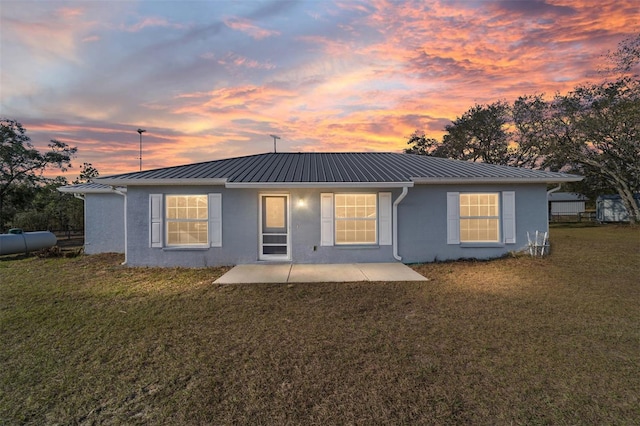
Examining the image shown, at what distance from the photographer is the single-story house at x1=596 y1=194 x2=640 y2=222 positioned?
27.9 metres

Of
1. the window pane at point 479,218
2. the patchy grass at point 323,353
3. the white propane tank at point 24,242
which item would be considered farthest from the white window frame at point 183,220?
the white propane tank at point 24,242

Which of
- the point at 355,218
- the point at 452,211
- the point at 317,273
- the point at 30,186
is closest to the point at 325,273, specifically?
the point at 317,273

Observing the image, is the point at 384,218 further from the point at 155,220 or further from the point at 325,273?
the point at 155,220

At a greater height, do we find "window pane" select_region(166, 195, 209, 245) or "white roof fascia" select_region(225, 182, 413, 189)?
"white roof fascia" select_region(225, 182, 413, 189)

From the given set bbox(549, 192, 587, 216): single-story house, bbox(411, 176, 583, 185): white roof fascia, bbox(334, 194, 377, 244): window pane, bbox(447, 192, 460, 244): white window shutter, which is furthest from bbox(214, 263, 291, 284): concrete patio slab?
bbox(549, 192, 587, 216): single-story house

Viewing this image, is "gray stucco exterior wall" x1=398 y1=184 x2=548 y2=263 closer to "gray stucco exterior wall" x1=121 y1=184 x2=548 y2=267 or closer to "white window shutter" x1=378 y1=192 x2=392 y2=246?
"gray stucco exterior wall" x1=121 y1=184 x2=548 y2=267

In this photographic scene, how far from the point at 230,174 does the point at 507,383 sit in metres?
8.05

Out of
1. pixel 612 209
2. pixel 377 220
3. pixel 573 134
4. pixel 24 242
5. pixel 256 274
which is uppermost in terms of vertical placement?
pixel 573 134

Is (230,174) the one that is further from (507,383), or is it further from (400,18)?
(507,383)

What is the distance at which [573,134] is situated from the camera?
2555 centimetres

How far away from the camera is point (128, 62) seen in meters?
10.3

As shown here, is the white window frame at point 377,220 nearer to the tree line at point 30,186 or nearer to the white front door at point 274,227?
the white front door at point 274,227

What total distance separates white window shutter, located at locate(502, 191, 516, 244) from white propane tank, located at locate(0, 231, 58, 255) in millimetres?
17427

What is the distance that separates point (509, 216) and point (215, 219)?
8.70m
